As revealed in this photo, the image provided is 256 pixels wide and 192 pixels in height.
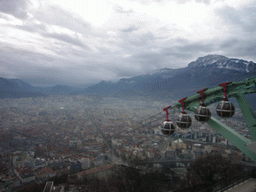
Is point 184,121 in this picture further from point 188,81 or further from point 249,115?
point 188,81

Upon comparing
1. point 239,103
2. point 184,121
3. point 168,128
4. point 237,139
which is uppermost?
point 239,103

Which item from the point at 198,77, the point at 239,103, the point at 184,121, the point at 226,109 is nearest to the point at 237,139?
the point at 239,103

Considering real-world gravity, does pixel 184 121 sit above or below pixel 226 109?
below

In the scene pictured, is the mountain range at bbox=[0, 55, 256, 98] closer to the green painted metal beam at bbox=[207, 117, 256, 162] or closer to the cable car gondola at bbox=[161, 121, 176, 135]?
the green painted metal beam at bbox=[207, 117, 256, 162]

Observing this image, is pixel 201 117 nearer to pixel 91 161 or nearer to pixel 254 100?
pixel 91 161

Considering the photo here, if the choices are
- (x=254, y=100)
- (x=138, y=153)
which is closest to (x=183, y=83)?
(x=254, y=100)

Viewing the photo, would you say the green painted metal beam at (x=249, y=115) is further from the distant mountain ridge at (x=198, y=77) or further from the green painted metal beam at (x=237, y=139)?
the distant mountain ridge at (x=198, y=77)

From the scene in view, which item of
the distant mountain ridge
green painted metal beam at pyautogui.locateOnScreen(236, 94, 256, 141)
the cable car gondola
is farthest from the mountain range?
the cable car gondola

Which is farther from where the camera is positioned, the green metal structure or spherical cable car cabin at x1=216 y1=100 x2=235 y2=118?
the green metal structure

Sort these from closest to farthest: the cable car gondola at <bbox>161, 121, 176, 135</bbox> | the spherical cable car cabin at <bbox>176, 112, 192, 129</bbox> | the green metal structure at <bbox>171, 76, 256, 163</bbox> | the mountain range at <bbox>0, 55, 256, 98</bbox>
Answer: the green metal structure at <bbox>171, 76, 256, 163</bbox>
the spherical cable car cabin at <bbox>176, 112, 192, 129</bbox>
the cable car gondola at <bbox>161, 121, 176, 135</bbox>
the mountain range at <bbox>0, 55, 256, 98</bbox>

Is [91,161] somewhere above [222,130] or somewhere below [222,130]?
below

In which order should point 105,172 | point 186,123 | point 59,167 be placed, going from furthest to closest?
point 59,167
point 105,172
point 186,123
